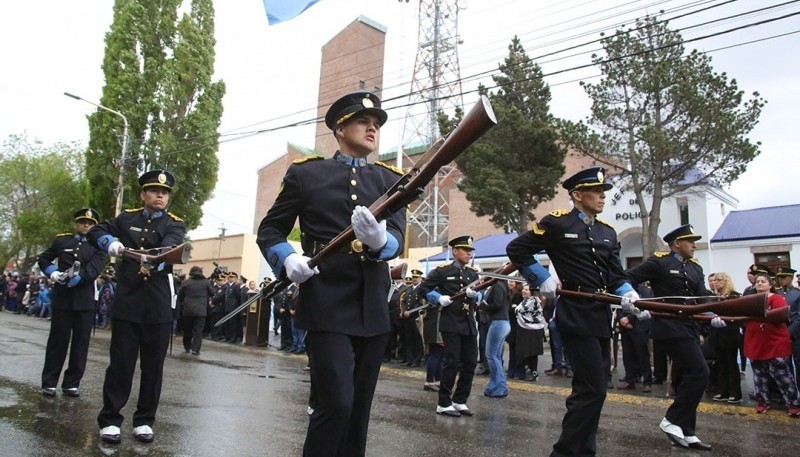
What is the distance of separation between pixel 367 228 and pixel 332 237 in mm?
457

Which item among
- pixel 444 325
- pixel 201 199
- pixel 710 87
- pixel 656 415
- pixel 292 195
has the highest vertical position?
pixel 710 87

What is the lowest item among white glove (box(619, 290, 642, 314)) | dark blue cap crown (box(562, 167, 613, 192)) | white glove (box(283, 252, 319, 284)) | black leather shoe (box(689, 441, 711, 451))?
black leather shoe (box(689, 441, 711, 451))

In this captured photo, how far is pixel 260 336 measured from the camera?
1898 centimetres

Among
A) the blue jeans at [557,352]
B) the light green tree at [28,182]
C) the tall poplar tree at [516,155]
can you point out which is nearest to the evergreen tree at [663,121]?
the tall poplar tree at [516,155]

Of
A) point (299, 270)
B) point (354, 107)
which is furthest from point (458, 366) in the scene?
point (299, 270)

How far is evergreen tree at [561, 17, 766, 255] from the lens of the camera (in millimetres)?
21375

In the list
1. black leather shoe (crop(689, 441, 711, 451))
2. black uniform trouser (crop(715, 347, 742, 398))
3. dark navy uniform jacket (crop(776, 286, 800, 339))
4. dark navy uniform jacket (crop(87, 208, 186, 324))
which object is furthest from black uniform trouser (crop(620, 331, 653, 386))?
dark navy uniform jacket (crop(87, 208, 186, 324))

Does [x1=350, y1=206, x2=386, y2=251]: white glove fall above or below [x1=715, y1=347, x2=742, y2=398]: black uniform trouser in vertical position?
above

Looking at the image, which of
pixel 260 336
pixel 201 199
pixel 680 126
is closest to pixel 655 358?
pixel 260 336

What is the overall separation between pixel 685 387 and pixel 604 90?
18.8 m

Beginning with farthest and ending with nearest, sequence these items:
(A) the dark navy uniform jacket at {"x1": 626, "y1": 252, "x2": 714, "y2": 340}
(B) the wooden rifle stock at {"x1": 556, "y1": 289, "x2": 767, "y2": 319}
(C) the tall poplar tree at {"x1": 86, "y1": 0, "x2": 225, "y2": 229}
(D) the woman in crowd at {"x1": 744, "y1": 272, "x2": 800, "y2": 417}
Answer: (C) the tall poplar tree at {"x1": 86, "y1": 0, "x2": 225, "y2": 229}, (D) the woman in crowd at {"x1": 744, "y1": 272, "x2": 800, "y2": 417}, (A) the dark navy uniform jacket at {"x1": 626, "y1": 252, "x2": 714, "y2": 340}, (B) the wooden rifle stock at {"x1": 556, "y1": 289, "x2": 767, "y2": 319}

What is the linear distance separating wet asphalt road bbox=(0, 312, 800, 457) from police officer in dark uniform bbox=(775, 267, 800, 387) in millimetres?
936

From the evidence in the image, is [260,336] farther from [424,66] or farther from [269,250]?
[424,66]

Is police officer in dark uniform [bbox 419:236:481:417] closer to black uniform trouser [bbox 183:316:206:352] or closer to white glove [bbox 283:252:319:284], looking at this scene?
white glove [bbox 283:252:319:284]
